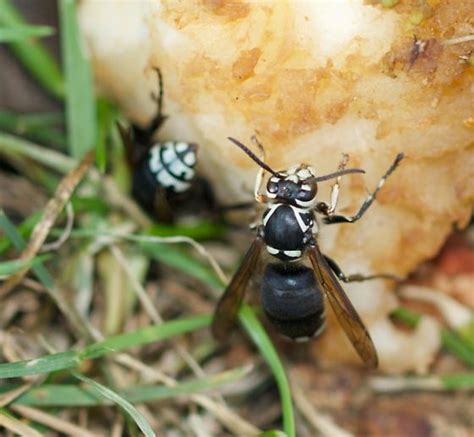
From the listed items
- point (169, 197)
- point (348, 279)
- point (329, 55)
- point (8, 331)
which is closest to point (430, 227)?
point (348, 279)

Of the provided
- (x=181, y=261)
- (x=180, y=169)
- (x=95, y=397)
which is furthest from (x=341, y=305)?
(x=95, y=397)

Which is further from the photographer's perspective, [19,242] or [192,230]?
[192,230]

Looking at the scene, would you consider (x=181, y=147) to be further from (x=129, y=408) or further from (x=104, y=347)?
(x=129, y=408)

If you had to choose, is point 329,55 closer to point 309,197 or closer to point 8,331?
point 309,197

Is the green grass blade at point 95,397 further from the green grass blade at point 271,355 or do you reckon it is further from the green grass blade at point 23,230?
the green grass blade at point 23,230

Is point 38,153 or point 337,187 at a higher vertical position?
point 337,187

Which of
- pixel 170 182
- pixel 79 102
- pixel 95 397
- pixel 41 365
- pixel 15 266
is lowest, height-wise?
pixel 95 397
